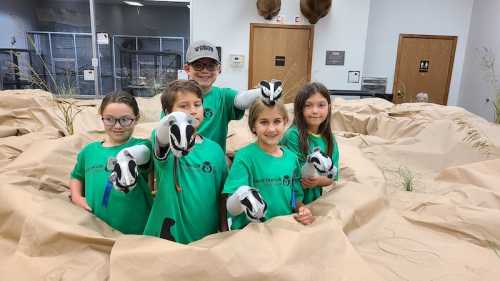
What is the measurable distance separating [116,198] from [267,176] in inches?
22.1

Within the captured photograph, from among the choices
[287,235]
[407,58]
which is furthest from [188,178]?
[407,58]

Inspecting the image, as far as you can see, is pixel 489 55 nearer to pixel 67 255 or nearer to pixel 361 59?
pixel 361 59

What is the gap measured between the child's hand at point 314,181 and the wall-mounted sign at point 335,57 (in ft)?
14.1

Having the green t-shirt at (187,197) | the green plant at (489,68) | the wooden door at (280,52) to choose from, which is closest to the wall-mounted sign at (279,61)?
the wooden door at (280,52)

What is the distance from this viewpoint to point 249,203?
1.03m

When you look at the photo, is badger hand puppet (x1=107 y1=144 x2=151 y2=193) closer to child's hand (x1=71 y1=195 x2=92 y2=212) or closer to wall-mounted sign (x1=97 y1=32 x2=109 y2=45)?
child's hand (x1=71 y1=195 x2=92 y2=212)

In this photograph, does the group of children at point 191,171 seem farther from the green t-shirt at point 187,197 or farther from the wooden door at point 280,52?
the wooden door at point 280,52

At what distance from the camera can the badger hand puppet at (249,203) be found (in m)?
1.03

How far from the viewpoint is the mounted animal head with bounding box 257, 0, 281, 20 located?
4940 mm

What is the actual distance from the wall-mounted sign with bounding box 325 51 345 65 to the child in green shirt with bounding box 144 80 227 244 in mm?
4454

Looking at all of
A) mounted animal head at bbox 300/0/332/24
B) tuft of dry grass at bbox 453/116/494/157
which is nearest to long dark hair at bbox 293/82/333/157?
tuft of dry grass at bbox 453/116/494/157

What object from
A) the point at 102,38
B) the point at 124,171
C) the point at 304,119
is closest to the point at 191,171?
the point at 124,171

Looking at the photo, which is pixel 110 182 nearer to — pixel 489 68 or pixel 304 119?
pixel 304 119

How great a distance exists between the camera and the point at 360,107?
12.4 ft
